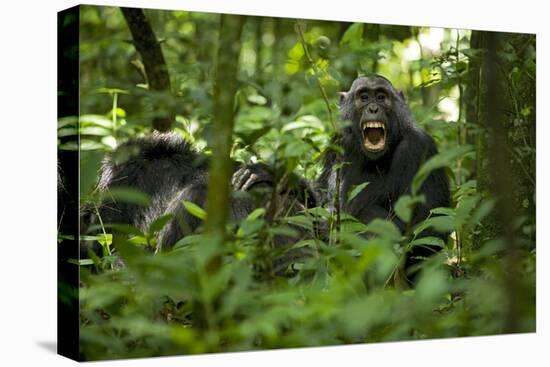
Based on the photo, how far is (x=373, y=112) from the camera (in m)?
6.05

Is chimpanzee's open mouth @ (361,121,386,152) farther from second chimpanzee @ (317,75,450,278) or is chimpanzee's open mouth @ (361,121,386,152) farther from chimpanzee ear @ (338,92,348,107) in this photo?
chimpanzee ear @ (338,92,348,107)

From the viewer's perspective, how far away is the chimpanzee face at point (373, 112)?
6.04 meters

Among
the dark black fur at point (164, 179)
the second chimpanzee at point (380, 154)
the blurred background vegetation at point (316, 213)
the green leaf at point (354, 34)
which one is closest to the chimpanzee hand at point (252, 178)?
the dark black fur at point (164, 179)

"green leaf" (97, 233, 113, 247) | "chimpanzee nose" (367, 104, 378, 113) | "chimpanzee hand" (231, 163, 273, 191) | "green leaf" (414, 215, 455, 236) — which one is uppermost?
"chimpanzee nose" (367, 104, 378, 113)

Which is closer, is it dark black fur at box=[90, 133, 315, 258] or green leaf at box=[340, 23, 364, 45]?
dark black fur at box=[90, 133, 315, 258]

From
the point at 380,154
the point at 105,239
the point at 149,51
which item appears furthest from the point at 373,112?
the point at 105,239

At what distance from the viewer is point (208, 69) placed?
20.4 ft

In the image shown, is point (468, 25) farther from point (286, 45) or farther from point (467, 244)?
point (286, 45)

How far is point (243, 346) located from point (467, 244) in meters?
2.03

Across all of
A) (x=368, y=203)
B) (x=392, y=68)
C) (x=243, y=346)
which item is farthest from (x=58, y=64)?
(x=392, y=68)

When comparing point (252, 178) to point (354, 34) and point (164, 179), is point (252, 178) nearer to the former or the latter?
point (164, 179)

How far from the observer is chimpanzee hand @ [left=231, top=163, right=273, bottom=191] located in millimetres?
5219

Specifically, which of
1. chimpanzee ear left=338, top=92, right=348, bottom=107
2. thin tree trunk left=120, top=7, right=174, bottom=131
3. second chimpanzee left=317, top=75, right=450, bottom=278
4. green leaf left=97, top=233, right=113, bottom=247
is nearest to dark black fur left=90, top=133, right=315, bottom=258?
green leaf left=97, top=233, right=113, bottom=247

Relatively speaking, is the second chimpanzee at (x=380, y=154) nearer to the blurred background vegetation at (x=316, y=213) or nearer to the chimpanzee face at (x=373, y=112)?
the chimpanzee face at (x=373, y=112)
